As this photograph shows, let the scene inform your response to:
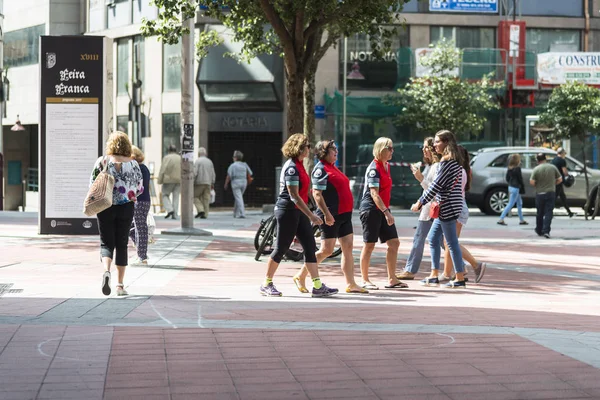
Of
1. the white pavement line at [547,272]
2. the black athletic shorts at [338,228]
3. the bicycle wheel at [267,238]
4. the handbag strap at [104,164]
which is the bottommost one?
the white pavement line at [547,272]

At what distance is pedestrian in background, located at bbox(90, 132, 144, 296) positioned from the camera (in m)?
10.6

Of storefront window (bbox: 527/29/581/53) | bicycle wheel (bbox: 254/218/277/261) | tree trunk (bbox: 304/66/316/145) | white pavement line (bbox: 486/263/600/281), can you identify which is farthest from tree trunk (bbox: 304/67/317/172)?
storefront window (bbox: 527/29/581/53)

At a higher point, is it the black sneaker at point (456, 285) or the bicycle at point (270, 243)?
the bicycle at point (270, 243)

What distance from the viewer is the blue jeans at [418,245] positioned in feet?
41.1

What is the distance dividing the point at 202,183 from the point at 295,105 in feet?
33.4

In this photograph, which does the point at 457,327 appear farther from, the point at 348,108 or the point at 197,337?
the point at 348,108

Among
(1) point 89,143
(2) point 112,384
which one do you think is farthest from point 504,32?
(2) point 112,384

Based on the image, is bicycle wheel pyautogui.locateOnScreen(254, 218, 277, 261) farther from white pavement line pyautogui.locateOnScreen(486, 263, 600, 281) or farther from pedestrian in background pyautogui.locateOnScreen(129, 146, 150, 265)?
→ white pavement line pyautogui.locateOnScreen(486, 263, 600, 281)

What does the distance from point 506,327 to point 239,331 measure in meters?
2.10

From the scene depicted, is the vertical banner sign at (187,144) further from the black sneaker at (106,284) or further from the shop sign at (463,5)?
the shop sign at (463,5)

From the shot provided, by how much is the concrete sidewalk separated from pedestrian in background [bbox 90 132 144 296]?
38 centimetres

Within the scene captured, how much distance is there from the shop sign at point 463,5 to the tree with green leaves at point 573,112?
6.53 meters

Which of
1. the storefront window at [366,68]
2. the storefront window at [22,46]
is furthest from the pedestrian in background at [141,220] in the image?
the storefront window at [22,46]

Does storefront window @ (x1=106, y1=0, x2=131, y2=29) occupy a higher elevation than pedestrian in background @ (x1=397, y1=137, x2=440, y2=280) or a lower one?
higher
